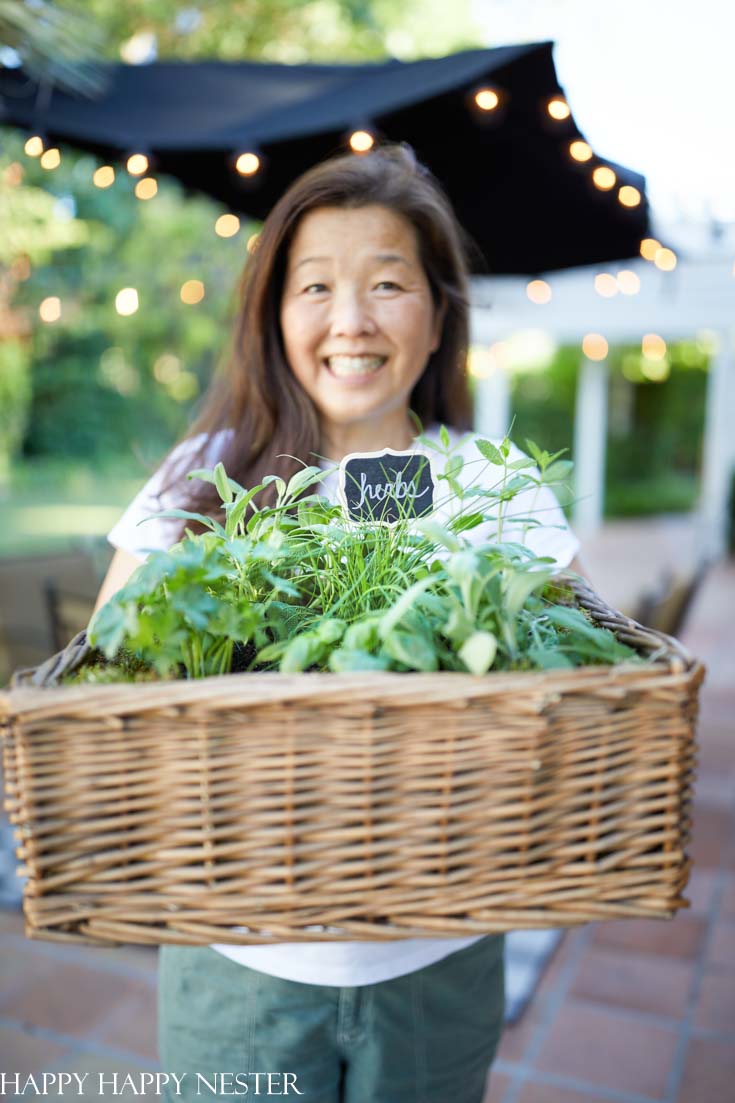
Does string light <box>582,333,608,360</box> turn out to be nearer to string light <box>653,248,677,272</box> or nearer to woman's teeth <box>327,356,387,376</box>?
string light <box>653,248,677,272</box>

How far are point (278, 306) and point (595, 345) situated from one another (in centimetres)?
869

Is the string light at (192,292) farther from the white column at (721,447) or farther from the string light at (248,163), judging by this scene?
the white column at (721,447)

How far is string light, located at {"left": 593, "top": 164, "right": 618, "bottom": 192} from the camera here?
6.30 feet

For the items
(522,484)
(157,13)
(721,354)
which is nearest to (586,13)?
(157,13)

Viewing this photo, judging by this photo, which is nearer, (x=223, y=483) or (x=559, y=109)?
(x=223, y=483)

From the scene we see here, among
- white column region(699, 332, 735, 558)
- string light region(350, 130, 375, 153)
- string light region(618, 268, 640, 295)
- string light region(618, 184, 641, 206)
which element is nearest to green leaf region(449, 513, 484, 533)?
string light region(350, 130, 375, 153)

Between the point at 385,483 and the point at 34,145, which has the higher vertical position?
the point at 34,145

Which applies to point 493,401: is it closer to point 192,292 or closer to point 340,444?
point 192,292

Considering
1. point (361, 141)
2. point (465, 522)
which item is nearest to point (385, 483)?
point (465, 522)

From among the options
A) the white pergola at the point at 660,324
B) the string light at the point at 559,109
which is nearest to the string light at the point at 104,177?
the string light at the point at 559,109

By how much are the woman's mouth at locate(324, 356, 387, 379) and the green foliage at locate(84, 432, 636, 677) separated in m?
0.38

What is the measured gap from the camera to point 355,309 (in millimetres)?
1177

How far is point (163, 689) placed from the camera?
0.65m

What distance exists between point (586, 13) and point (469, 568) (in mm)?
6527
